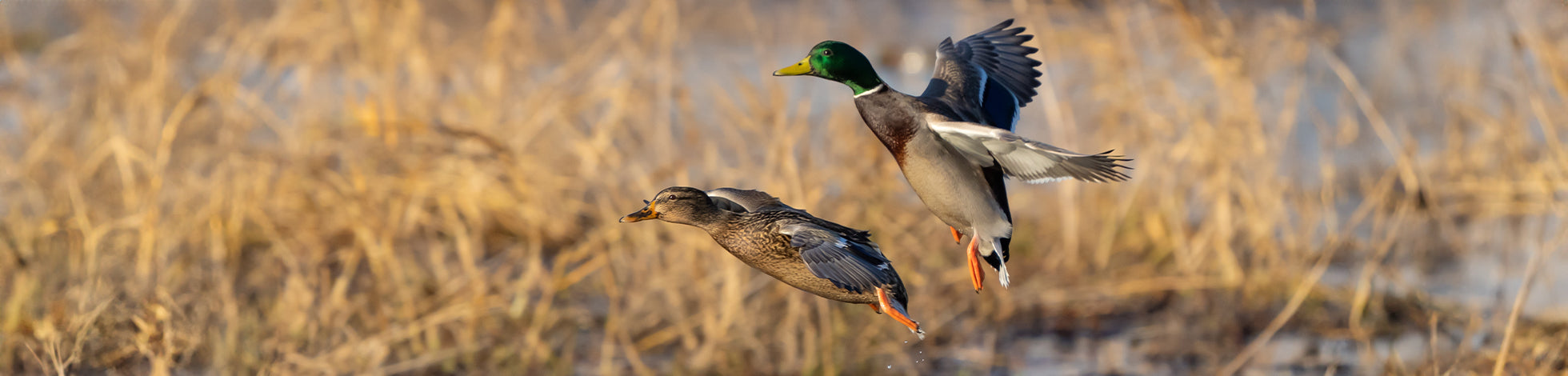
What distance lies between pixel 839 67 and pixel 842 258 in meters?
0.20

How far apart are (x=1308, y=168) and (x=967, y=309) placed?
13.9 feet

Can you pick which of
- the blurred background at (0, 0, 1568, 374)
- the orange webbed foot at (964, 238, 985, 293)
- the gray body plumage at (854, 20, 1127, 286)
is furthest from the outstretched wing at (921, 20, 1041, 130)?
the blurred background at (0, 0, 1568, 374)

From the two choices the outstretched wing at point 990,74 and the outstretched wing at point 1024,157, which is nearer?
the outstretched wing at point 1024,157

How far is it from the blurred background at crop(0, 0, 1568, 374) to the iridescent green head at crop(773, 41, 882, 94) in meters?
2.68

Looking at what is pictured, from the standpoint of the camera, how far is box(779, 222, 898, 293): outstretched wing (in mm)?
970

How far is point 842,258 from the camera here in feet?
3.28

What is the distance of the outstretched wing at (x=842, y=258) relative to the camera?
970mm

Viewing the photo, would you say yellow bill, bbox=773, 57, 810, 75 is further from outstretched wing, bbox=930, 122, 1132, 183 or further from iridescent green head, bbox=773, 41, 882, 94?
outstretched wing, bbox=930, 122, 1132, 183

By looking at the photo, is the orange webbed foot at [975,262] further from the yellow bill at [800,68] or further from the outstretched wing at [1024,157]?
the yellow bill at [800,68]

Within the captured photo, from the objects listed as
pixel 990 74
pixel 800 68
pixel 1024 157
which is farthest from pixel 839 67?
pixel 990 74

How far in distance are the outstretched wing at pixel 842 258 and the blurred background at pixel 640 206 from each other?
2.78 m

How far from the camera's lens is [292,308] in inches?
208

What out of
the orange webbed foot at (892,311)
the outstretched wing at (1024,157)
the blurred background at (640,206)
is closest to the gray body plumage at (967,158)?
the outstretched wing at (1024,157)

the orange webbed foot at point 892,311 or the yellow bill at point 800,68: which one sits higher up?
the yellow bill at point 800,68
